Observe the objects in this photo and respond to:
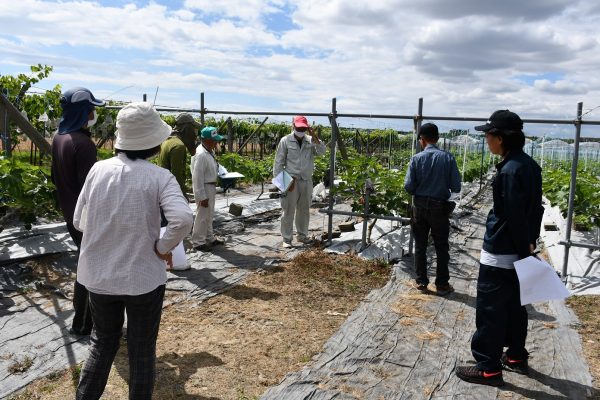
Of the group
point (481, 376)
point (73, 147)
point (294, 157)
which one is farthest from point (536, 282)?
point (294, 157)

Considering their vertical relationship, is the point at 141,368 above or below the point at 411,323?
above

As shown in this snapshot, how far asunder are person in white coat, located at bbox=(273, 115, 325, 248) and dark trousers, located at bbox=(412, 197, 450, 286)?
220 centimetres

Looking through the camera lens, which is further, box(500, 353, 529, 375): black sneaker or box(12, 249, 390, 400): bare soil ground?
box(500, 353, 529, 375): black sneaker

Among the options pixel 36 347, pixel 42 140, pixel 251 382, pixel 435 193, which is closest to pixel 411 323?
pixel 435 193

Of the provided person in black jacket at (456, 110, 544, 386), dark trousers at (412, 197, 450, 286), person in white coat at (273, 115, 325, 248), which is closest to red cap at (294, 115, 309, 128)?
person in white coat at (273, 115, 325, 248)

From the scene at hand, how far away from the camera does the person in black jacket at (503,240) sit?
3.02 m

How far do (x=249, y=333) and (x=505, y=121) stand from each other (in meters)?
2.54

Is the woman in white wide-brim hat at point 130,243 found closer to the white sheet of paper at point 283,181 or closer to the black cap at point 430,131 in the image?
the black cap at point 430,131

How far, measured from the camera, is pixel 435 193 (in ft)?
16.4

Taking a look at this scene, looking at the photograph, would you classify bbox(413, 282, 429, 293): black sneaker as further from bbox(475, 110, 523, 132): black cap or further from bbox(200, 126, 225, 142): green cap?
bbox(200, 126, 225, 142): green cap

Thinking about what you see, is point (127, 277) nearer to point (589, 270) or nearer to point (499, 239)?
point (499, 239)

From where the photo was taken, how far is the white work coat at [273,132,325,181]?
702cm

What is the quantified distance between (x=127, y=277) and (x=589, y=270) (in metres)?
5.69

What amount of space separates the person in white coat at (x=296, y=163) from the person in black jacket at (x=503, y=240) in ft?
13.0
